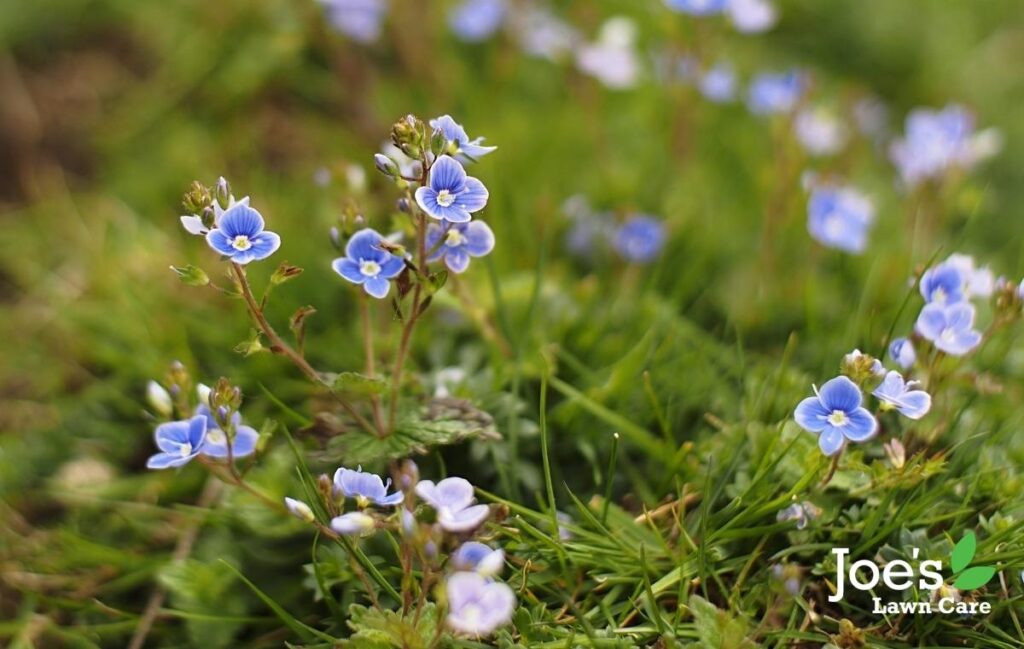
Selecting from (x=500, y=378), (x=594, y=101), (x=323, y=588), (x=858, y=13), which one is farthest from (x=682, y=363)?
(x=858, y=13)

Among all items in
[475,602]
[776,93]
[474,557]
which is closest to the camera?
[475,602]

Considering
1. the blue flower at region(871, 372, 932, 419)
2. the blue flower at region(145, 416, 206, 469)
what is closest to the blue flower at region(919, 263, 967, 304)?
the blue flower at region(871, 372, 932, 419)

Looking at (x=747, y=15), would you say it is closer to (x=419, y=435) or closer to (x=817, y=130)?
(x=817, y=130)

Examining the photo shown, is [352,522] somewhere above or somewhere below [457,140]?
A: below

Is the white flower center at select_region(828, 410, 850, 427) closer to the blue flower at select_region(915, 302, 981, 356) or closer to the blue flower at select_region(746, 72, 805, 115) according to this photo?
the blue flower at select_region(915, 302, 981, 356)

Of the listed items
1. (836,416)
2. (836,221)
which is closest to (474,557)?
(836,416)

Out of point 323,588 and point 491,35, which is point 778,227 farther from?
point 323,588
